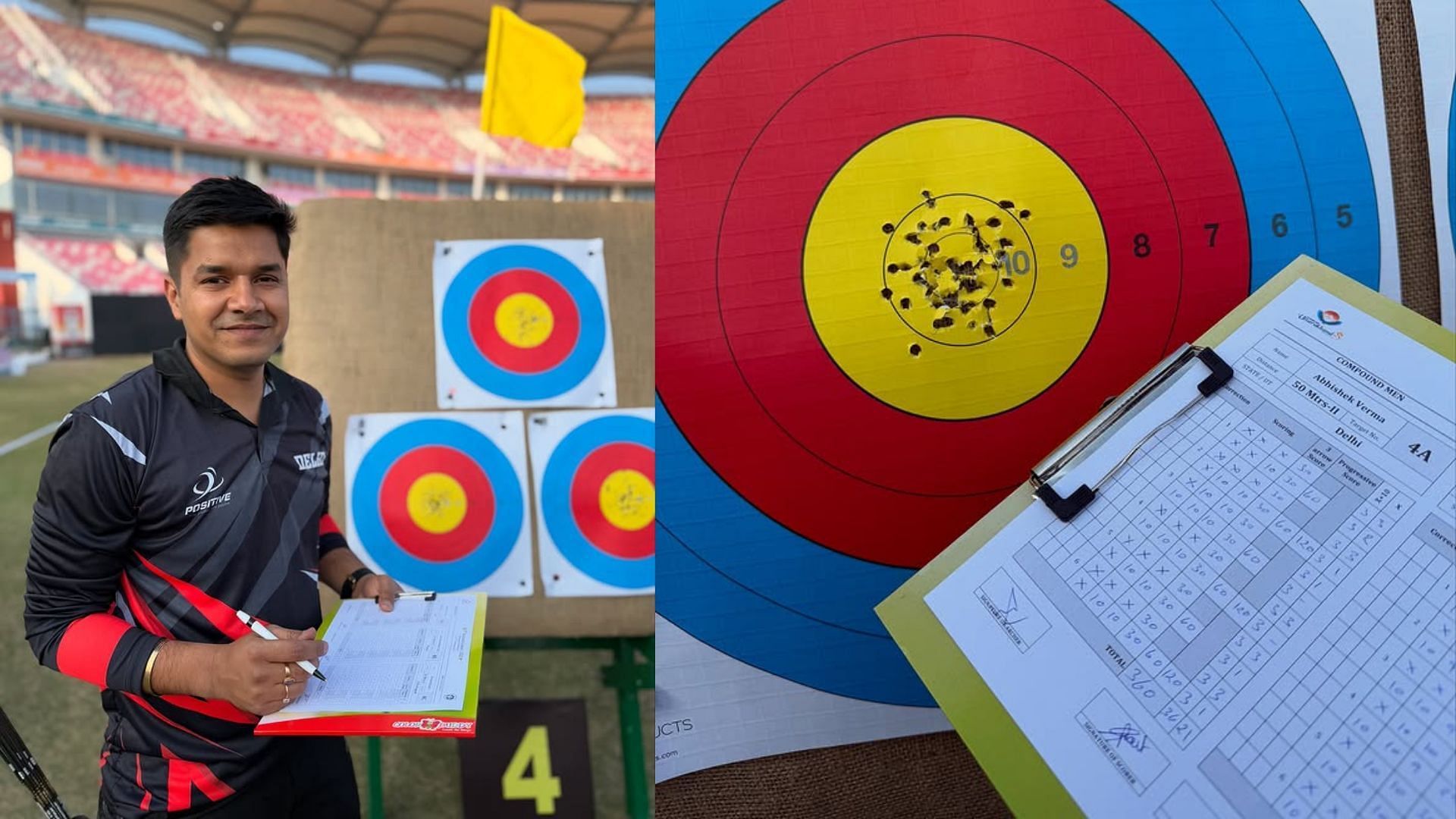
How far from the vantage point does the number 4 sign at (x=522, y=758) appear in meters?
1.44

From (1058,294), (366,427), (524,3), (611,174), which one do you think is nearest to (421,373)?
(366,427)

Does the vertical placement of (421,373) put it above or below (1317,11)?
above

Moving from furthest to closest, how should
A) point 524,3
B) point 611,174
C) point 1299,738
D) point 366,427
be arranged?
point 611,174
point 524,3
point 366,427
point 1299,738

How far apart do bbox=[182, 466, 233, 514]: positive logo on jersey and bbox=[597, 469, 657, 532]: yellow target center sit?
737 mm

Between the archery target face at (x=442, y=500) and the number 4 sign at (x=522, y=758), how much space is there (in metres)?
0.22

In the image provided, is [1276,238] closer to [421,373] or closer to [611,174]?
[421,373]

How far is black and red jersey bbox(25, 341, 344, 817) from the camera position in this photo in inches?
27.9

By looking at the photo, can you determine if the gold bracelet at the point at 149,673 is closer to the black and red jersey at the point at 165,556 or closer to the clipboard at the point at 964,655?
the black and red jersey at the point at 165,556

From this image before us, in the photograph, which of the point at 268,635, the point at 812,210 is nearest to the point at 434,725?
the point at 268,635

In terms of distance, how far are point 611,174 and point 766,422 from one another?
55.8 ft

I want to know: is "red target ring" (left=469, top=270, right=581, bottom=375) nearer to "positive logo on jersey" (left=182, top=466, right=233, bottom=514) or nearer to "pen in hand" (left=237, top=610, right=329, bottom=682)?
"positive logo on jersey" (left=182, top=466, right=233, bottom=514)

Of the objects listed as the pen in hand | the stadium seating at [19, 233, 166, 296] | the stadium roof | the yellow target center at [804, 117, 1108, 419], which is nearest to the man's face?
the pen in hand

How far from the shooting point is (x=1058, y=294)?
76 cm
